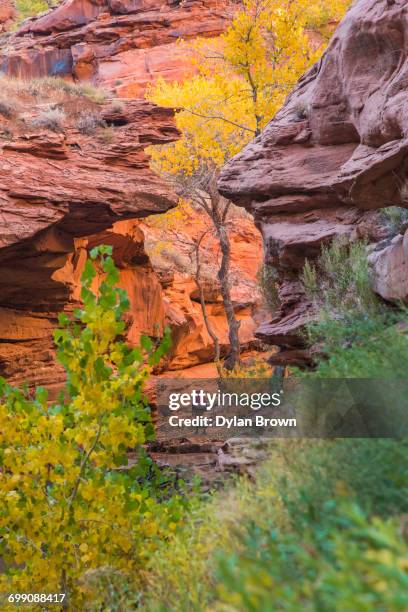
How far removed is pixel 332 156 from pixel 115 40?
2485 centimetres

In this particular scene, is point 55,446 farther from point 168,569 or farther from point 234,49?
point 234,49

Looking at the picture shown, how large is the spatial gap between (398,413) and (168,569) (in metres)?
1.35

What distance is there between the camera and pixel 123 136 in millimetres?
13391

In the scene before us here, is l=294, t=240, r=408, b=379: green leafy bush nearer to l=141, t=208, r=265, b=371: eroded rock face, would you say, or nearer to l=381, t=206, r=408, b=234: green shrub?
l=381, t=206, r=408, b=234: green shrub

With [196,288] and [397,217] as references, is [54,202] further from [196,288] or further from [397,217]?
[196,288]

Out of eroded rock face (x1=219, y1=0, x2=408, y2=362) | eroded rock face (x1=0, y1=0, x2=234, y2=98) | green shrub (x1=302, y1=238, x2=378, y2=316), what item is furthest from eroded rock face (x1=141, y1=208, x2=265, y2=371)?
green shrub (x1=302, y1=238, x2=378, y2=316)

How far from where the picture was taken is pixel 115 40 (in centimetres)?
3039

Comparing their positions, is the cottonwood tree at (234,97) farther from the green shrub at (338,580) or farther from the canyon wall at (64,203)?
the green shrub at (338,580)

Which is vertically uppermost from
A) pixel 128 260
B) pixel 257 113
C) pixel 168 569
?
pixel 257 113

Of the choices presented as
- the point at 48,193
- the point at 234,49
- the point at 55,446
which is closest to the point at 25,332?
the point at 48,193

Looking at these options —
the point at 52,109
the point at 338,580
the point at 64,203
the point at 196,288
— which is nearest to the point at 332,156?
the point at 64,203

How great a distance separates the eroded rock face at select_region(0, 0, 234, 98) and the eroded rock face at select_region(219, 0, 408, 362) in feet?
68.2

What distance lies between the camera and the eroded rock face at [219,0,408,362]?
20.7 feet

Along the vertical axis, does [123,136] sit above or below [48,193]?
above
